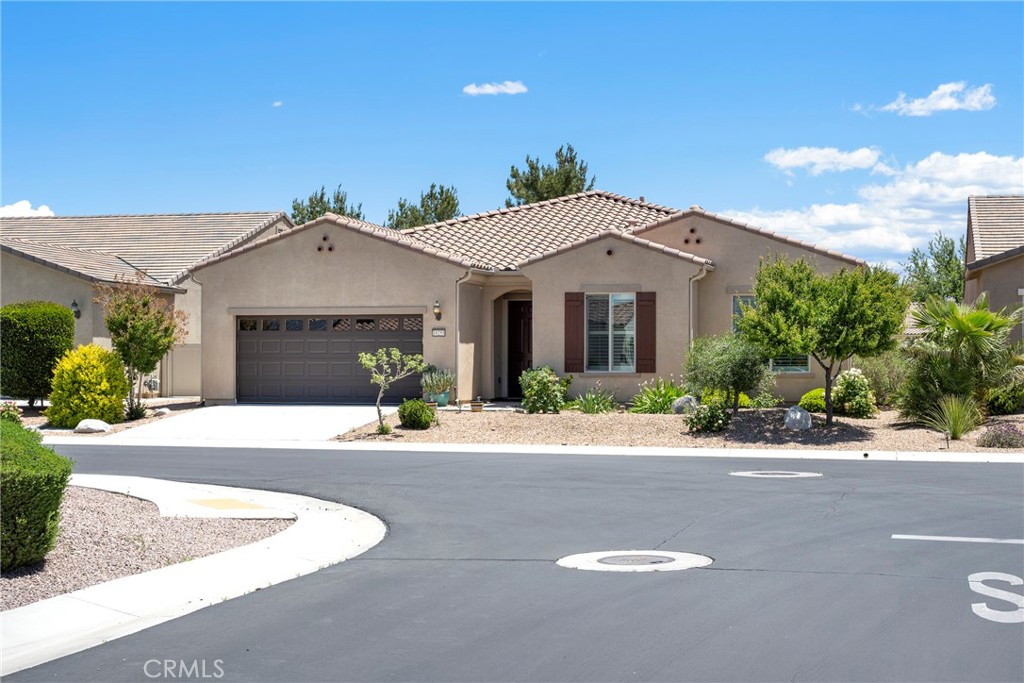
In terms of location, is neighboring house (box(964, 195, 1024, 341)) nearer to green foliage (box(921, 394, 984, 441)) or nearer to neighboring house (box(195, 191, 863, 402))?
neighboring house (box(195, 191, 863, 402))

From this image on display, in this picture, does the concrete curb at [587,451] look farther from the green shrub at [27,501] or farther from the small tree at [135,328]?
the green shrub at [27,501]

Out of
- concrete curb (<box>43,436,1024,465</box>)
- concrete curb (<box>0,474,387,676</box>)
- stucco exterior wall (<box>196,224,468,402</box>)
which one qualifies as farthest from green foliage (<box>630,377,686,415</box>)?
concrete curb (<box>0,474,387,676</box>)

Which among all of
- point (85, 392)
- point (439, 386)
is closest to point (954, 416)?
point (439, 386)

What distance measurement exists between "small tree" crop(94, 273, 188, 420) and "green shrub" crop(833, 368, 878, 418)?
613 inches

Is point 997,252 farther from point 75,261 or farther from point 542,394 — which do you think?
point 75,261

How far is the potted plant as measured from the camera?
26438 mm

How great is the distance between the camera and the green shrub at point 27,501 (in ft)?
28.7

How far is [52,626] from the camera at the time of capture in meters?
7.84

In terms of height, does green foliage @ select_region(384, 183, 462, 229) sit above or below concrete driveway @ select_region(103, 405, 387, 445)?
above

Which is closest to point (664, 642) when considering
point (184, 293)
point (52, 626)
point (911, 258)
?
point (52, 626)

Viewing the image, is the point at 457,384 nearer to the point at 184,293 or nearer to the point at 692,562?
the point at 184,293

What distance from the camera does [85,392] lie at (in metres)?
25.2

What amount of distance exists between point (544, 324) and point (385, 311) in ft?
13.3

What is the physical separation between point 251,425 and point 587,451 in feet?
28.0
